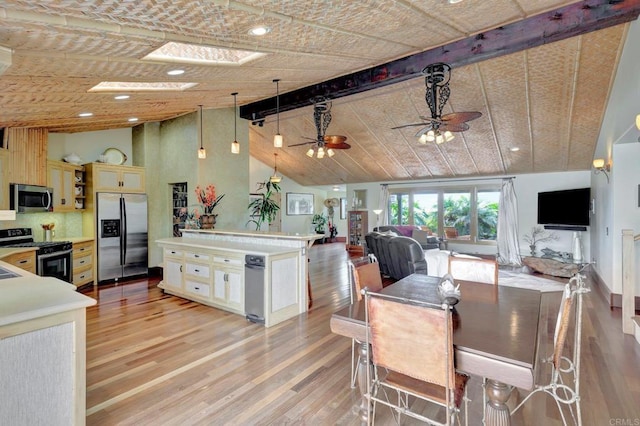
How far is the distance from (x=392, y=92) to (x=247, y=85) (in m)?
2.52

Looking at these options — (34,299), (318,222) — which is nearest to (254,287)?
(34,299)

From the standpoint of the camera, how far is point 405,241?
5.76m

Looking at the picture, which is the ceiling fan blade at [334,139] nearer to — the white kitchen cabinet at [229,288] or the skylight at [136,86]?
the skylight at [136,86]

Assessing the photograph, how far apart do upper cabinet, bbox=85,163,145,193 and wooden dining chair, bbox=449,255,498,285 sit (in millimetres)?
5924

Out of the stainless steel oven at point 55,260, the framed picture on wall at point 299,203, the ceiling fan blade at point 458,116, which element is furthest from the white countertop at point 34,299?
the framed picture on wall at point 299,203

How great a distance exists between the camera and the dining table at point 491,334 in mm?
1496

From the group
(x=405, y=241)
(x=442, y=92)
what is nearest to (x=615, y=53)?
(x=442, y=92)

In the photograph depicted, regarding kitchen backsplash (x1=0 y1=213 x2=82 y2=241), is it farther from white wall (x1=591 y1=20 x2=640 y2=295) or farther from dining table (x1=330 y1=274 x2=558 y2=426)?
white wall (x1=591 y1=20 x2=640 y2=295)

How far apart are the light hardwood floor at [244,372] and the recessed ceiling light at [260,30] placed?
2.75 m

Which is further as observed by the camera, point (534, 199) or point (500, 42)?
point (534, 199)

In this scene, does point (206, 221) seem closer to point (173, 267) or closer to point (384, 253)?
Answer: point (173, 267)

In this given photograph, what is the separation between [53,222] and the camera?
5656mm

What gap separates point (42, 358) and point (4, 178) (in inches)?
163

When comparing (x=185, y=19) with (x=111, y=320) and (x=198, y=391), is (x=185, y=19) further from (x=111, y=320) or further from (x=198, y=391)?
(x=111, y=320)
